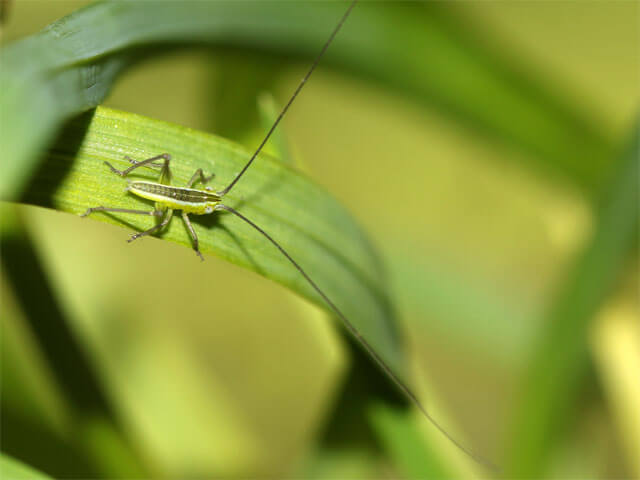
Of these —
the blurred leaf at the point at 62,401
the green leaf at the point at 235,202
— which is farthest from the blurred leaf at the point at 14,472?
the blurred leaf at the point at 62,401

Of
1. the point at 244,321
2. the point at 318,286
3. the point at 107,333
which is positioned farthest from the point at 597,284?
the point at 244,321

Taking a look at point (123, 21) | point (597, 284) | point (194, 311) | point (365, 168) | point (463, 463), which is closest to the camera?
point (123, 21)

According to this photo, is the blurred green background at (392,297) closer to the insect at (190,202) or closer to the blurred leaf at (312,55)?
the blurred leaf at (312,55)

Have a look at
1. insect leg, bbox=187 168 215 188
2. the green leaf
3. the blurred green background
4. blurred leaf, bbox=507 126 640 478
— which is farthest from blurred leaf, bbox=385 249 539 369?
insect leg, bbox=187 168 215 188

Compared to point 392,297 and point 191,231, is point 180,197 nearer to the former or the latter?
point 191,231

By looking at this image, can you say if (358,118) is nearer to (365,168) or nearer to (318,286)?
(365,168)

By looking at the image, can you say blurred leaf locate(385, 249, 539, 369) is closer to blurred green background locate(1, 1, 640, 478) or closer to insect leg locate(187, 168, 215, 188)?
blurred green background locate(1, 1, 640, 478)
